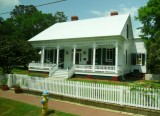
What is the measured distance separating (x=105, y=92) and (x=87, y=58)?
15774mm

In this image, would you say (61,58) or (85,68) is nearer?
(85,68)

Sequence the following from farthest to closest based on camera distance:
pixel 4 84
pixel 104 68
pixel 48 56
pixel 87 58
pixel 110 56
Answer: pixel 48 56 < pixel 87 58 < pixel 110 56 < pixel 104 68 < pixel 4 84

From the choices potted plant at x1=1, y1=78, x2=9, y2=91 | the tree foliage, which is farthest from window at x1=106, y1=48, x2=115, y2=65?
potted plant at x1=1, y1=78, x2=9, y2=91

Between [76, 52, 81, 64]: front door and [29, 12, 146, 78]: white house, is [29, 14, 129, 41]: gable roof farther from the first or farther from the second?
[76, 52, 81, 64]: front door

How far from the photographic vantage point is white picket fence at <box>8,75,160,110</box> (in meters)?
9.31

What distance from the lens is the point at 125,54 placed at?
26188 millimetres

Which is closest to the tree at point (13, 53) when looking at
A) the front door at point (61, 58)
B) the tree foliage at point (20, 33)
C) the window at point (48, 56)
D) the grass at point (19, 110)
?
the tree foliage at point (20, 33)

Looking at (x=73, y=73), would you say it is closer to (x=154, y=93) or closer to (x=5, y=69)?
(x=5, y=69)

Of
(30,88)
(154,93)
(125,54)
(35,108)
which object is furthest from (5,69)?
(125,54)

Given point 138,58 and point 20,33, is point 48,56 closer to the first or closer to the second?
point 138,58

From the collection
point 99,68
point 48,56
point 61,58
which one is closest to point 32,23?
point 48,56

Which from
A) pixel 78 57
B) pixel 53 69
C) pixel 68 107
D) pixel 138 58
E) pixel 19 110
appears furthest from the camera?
pixel 138 58

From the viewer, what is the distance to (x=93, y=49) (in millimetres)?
23188

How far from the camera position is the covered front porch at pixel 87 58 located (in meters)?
22.1
